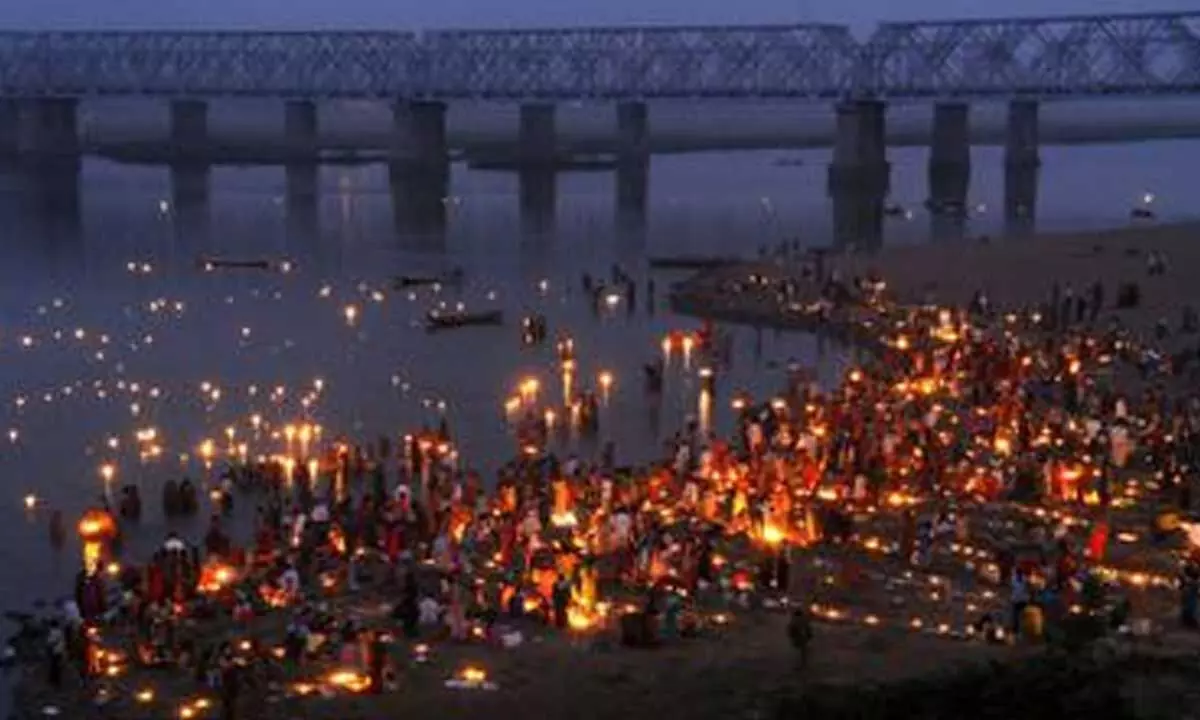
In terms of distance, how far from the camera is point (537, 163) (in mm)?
148500

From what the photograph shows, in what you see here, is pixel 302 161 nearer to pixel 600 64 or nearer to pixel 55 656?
pixel 600 64

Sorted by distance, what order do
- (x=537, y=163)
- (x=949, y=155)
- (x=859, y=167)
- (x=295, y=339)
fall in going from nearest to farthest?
(x=295, y=339) → (x=859, y=167) → (x=949, y=155) → (x=537, y=163)

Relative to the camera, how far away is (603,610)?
2233 cm

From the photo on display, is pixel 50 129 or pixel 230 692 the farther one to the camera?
pixel 50 129

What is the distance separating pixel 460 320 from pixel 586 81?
95.8m

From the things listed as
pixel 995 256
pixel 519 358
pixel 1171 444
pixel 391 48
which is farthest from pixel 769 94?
pixel 1171 444

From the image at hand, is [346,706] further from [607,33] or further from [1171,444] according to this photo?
[607,33]

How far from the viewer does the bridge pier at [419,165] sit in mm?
113250

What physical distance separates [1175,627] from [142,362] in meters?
33.3

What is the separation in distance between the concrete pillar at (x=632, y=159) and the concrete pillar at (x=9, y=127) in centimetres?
4958

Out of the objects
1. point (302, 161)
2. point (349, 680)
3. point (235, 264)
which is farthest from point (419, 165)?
point (349, 680)

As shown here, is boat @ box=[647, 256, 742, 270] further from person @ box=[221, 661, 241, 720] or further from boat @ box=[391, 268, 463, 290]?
person @ box=[221, 661, 241, 720]

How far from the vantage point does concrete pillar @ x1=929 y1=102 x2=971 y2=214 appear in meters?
129

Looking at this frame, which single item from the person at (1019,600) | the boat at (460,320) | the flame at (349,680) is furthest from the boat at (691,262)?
the flame at (349,680)
